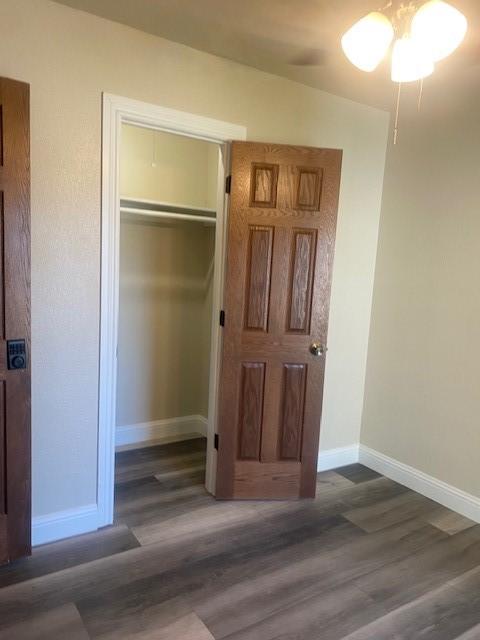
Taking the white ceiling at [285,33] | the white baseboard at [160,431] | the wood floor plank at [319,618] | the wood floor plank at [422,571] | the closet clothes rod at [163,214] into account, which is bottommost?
the wood floor plank at [422,571]

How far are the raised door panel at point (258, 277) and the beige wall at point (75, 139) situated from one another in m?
0.62

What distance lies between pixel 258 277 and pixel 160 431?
1.79m

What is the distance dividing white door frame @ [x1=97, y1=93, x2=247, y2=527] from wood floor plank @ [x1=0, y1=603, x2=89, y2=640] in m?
0.63

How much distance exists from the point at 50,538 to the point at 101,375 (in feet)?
2.88

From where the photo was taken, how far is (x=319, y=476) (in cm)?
324

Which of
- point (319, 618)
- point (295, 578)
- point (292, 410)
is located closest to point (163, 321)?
point (292, 410)

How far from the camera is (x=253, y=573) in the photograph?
2156 mm

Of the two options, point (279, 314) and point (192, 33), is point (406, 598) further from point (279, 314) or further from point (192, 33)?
point (192, 33)

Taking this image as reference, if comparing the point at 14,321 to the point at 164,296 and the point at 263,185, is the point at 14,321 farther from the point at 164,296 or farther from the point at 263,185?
the point at 164,296

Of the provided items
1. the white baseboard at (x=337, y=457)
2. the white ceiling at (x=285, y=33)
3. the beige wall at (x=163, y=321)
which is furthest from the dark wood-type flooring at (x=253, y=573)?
the white ceiling at (x=285, y=33)

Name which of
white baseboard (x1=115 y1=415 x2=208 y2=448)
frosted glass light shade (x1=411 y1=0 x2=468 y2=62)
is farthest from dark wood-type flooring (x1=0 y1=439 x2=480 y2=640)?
frosted glass light shade (x1=411 y1=0 x2=468 y2=62)

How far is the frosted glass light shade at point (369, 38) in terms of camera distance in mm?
1594

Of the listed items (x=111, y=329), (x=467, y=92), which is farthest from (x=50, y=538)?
(x=467, y=92)

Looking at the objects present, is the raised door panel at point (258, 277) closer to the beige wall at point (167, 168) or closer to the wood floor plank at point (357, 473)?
the beige wall at point (167, 168)
